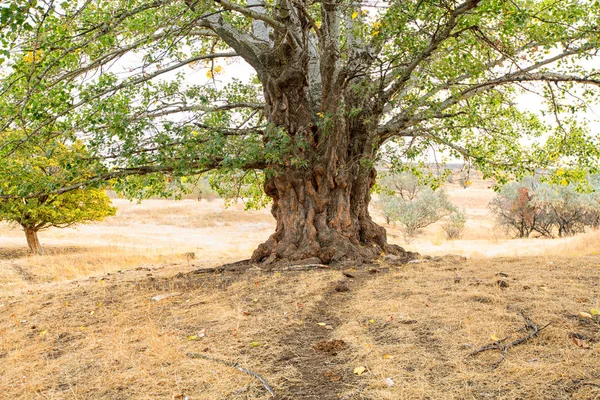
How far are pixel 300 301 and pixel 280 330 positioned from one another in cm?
110

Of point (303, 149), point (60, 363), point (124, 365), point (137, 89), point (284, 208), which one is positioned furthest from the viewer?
point (284, 208)

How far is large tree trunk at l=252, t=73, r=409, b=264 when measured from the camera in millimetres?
8484

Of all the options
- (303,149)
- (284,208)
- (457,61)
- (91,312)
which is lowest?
(91,312)

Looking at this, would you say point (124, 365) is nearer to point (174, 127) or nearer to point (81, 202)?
point (174, 127)

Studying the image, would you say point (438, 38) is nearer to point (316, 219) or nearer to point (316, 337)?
point (316, 219)

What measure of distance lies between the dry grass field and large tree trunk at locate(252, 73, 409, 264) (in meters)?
0.84

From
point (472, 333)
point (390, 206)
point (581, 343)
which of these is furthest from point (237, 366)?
point (390, 206)

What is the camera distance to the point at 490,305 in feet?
16.1

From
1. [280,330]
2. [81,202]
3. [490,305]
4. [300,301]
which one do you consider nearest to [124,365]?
[280,330]

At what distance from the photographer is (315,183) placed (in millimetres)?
9031

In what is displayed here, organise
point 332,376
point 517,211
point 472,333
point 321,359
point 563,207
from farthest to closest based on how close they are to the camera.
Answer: point 517,211
point 563,207
point 472,333
point 321,359
point 332,376

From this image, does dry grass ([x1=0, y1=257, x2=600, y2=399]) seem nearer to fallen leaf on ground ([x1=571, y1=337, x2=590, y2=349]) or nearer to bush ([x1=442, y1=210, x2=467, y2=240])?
fallen leaf on ground ([x1=571, y1=337, x2=590, y2=349])

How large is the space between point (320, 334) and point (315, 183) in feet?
15.3

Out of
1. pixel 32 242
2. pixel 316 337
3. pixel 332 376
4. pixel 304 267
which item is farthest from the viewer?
pixel 32 242
